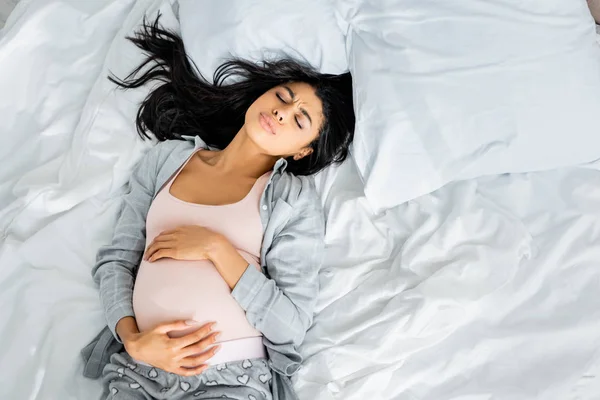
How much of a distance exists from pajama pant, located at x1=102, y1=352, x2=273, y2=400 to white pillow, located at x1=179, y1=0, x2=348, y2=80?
67 centimetres

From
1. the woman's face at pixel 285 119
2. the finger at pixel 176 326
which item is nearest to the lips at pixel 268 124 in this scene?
the woman's face at pixel 285 119

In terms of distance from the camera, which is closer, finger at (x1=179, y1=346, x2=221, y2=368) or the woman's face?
finger at (x1=179, y1=346, x2=221, y2=368)

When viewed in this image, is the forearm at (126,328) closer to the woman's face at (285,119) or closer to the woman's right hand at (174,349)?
the woman's right hand at (174,349)

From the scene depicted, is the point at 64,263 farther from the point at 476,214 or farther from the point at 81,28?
the point at 476,214

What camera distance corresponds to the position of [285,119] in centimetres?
125

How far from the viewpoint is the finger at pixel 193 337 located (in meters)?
1.09

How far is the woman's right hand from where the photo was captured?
1.09 meters

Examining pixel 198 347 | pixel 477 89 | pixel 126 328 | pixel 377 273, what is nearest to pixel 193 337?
pixel 198 347

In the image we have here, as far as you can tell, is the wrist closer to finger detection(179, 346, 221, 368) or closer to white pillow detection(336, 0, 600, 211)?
finger detection(179, 346, 221, 368)

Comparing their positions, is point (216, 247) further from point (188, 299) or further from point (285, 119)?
point (285, 119)

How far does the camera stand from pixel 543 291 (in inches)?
46.2

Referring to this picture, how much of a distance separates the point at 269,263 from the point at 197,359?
248 millimetres

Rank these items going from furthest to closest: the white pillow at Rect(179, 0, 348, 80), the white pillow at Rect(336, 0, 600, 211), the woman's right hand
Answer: the white pillow at Rect(179, 0, 348, 80) < the white pillow at Rect(336, 0, 600, 211) < the woman's right hand

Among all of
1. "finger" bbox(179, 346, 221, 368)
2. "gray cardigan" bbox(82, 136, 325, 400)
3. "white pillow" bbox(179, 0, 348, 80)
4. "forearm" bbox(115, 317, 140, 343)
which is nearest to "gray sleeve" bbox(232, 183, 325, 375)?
"gray cardigan" bbox(82, 136, 325, 400)
